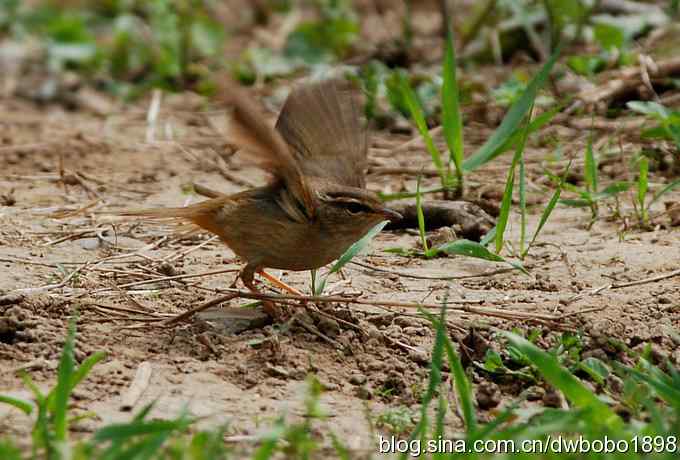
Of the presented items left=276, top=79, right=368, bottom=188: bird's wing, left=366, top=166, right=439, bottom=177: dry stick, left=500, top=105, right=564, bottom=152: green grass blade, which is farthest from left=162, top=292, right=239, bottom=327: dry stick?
left=366, top=166, right=439, bottom=177: dry stick

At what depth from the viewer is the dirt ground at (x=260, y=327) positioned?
3680 mm

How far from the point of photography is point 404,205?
568 centimetres

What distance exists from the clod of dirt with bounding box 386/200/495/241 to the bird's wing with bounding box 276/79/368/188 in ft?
2.30

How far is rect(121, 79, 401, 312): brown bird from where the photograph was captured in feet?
14.0

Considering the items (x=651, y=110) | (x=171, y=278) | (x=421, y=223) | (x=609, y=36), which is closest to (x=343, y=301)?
(x=421, y=223)

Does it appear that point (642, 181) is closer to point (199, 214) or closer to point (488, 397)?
point (488, 397)

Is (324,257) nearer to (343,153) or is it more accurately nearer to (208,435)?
(343,153)

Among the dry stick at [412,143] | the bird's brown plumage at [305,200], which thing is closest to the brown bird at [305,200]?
the bird's brown plumage at [305,200]

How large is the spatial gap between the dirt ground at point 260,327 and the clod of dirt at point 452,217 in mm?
113

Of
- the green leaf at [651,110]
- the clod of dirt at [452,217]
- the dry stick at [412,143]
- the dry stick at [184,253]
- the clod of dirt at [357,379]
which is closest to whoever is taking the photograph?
the clod of dirt at [357,379]

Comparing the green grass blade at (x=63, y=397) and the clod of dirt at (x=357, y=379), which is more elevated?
the green grass blade at (x=63, y=397)

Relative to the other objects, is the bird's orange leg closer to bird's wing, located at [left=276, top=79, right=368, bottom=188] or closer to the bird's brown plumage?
the bird's brown plumage

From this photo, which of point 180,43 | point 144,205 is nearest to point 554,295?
point 144,205

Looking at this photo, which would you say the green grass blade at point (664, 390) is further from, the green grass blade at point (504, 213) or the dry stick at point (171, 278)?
the dry stick at point (171, 278)
